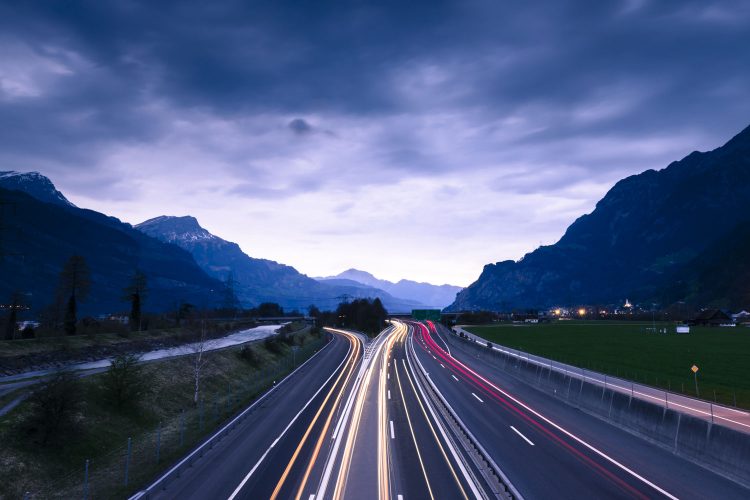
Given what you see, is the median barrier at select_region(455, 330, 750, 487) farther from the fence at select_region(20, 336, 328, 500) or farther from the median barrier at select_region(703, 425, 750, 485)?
the fence at select_region(20, 336, 328, 500)

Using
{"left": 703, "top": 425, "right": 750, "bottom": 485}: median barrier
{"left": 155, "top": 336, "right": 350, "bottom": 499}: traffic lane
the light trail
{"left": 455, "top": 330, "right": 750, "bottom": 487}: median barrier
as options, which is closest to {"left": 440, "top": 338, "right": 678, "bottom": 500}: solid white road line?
{"left": 455, "top": 330, "right": 750, "bottom": 487}: median barrier

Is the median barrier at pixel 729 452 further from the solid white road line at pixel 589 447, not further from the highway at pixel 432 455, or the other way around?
the solid white road line at pixel 589 447

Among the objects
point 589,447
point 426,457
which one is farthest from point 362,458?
point 589,447

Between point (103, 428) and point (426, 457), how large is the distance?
2280 cm

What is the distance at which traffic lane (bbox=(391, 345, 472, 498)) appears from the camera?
19.8 metres

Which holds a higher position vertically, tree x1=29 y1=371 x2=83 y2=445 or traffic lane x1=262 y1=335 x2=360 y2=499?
tree x1=29 y1=371 x2=83 y2=445

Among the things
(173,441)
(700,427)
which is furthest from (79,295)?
(700,427)

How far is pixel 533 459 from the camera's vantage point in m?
23.8

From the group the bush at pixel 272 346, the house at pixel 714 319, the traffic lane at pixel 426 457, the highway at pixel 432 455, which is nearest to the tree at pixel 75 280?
the bush at pixel 272 346

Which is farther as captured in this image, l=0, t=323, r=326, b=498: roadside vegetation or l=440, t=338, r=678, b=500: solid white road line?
l=0, t=323, r=326, b=498: roadside vegetation

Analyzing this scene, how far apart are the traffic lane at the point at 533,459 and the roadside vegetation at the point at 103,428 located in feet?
60.4

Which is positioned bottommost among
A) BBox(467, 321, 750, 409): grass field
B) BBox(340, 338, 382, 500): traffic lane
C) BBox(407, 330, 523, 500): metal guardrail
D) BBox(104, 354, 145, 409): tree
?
BBox(467, 321, 750, 409): grass field

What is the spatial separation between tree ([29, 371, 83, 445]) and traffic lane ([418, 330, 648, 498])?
25411mm

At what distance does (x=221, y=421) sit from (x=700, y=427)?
101ft
